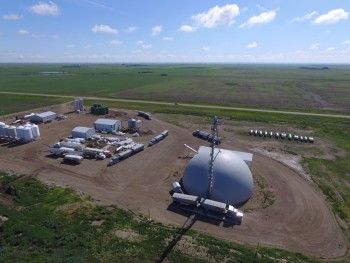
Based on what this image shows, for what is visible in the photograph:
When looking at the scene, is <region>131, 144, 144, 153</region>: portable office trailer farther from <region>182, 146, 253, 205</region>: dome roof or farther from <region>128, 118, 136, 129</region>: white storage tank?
<region>182, 146, 253, 205</region>: dome roof

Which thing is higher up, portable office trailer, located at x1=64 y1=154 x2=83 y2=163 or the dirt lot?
portable office trailer, located at x1=64 y1=154 x2=83 y2=163

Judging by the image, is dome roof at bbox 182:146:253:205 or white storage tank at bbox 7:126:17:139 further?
white storage tank at bbox 7:126:17:139

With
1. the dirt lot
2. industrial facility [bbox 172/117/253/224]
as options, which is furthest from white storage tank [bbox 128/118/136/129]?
industrial facility [bbox 172/117/253/224]

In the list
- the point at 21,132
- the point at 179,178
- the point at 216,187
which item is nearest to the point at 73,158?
the point at 21,132

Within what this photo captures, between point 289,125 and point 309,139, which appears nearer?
point 309,139

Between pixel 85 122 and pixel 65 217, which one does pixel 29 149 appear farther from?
pixel 65 217

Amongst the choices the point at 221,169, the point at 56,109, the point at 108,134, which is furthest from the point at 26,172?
the point at 56,109

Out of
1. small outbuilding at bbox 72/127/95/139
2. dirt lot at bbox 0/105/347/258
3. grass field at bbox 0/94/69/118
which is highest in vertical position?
small outbuilding at bbox 72/127/95/139

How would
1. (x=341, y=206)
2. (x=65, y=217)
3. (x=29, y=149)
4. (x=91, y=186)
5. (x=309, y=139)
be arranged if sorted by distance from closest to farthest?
(x=65, y=217)
(x=341, y=206)
(x=91, y=186)
(x=29, y=149)
(x=309, y=139)
